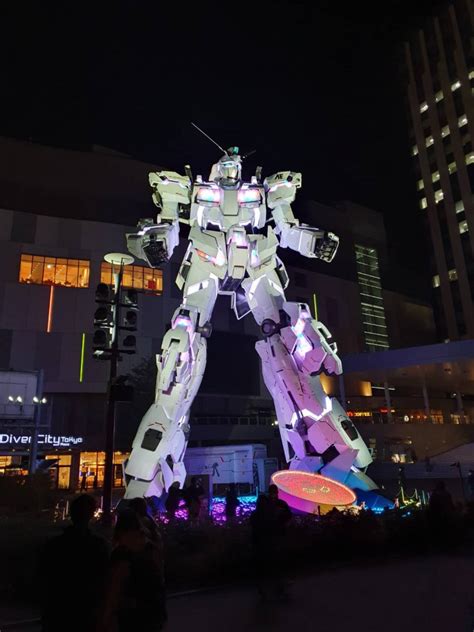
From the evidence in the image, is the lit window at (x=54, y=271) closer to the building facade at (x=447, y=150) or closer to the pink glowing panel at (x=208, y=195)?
the pink glowing panel at (x=208, y=195)

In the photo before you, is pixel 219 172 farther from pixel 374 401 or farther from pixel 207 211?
pixel 374 401

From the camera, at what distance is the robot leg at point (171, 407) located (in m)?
10.4

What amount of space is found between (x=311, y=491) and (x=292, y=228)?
6.53 m

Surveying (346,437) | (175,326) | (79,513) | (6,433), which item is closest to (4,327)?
(6,433)

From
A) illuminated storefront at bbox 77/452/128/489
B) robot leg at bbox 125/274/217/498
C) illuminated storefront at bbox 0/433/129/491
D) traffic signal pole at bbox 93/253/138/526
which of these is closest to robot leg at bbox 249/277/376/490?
robot leg at bbox 125/274/217/498

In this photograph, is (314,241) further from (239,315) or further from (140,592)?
(140,592)

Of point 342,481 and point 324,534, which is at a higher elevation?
point 342,481

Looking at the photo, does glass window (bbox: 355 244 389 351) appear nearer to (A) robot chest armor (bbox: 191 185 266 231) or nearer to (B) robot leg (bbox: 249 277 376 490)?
(A) robot chest armor (bbox: 191 185 266 231)

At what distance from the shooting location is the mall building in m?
33.1

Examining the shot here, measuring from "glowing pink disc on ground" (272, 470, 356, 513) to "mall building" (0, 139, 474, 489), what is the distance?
20.2m

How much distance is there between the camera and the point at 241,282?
1219 centimetres

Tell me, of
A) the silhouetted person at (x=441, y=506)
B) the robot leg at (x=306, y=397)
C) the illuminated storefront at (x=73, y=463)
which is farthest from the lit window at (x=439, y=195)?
the silhouetted person at (x=441, y=506)

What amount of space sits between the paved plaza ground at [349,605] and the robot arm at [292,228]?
7.51 meters

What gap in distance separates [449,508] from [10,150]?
39.1m
